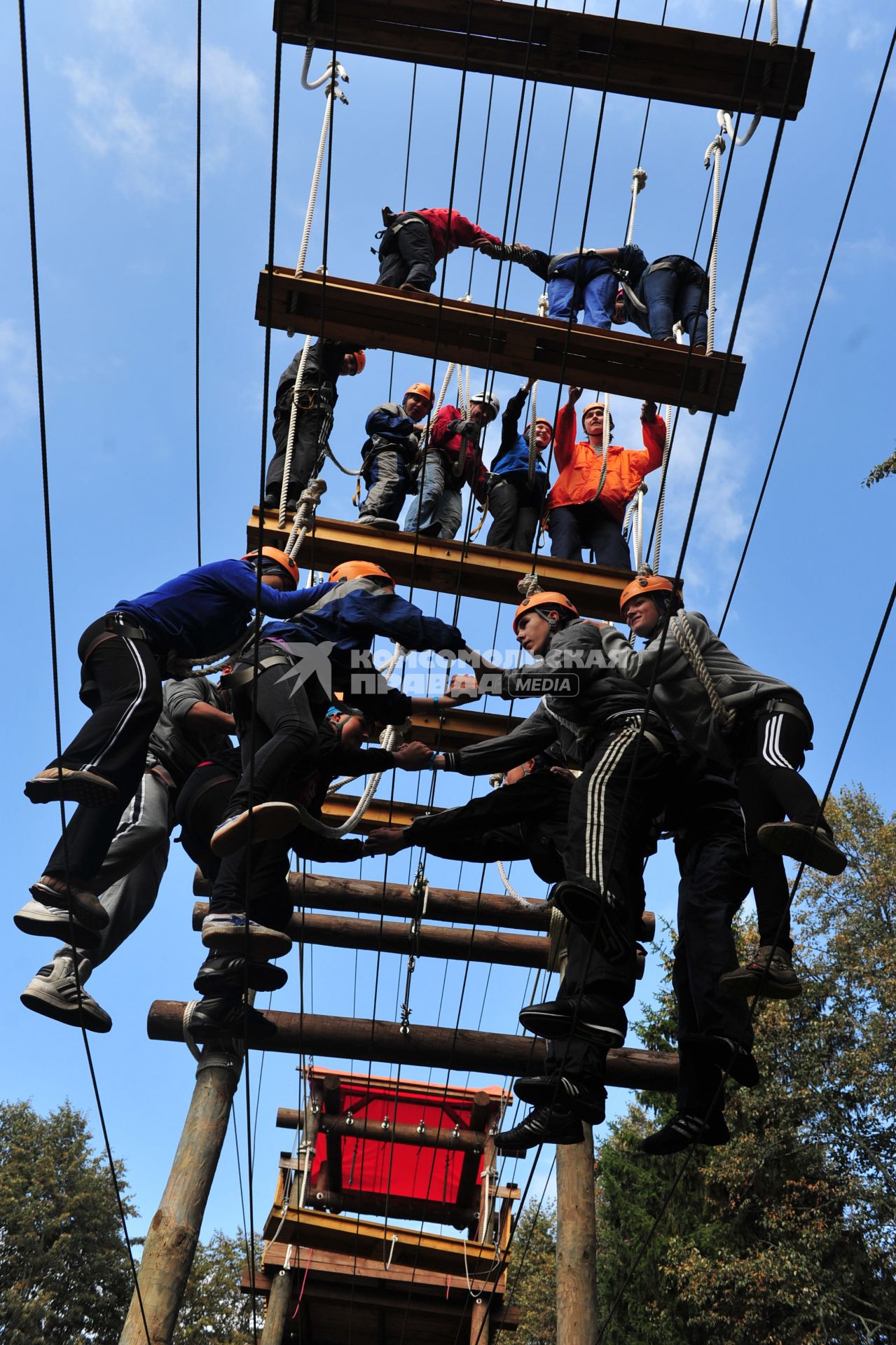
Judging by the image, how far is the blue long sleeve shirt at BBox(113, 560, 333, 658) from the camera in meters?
4.63

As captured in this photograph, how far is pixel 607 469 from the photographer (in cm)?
752

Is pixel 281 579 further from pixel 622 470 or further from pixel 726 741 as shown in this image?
pixel 622 470

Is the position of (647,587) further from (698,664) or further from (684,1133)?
(684,1133)

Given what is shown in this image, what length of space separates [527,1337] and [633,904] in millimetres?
18279

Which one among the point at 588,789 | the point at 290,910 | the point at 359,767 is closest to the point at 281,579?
the point at 359,767

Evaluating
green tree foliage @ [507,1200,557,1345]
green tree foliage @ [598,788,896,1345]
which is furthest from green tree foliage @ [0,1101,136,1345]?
green tree foliage @ [598,788,896,1345]

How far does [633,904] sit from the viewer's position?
13.6 ft

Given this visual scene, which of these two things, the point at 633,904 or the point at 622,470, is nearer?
the point at 633,904

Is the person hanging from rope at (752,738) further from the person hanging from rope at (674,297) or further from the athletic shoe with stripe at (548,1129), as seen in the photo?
the person hanging from rope at (674,297)

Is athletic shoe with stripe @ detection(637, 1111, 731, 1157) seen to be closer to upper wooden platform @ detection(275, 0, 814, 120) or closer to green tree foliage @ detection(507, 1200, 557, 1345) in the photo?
upper wooden platform @ detection(275, 0, 814, 120)

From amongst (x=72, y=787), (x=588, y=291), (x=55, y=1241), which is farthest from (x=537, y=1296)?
(x=72, y=787)

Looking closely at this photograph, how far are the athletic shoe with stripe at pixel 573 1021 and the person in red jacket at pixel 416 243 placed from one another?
466 cm

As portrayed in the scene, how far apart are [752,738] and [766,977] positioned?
33.4 inches

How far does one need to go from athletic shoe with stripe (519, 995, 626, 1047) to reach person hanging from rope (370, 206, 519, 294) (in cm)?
470
